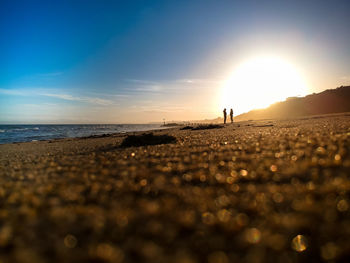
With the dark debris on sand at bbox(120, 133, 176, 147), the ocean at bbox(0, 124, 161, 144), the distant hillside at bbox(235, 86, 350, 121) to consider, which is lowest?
the ocean at bbox(0, 124, 161, 144)

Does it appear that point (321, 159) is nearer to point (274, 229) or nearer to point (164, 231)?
point (274, 229)

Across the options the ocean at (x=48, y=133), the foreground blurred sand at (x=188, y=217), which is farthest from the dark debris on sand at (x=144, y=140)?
the ocean at (x=48, y=133)

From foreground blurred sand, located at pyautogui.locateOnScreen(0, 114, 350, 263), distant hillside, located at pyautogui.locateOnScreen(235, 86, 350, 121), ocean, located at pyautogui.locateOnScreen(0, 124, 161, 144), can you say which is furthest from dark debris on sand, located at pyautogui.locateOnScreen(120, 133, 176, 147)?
distant hillside, located at pyautogui.locateOnScreen(235, 86, 350, 121)

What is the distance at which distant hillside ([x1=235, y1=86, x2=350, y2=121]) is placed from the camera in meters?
41.6

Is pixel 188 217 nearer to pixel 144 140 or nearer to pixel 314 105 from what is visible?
pixel 144 140

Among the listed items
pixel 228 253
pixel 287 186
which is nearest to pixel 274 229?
pixel 228 253

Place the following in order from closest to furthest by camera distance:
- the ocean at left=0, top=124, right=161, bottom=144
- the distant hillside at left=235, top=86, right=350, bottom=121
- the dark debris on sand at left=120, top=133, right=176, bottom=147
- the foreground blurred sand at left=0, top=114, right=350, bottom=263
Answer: the foreground blurred sand at left=0, top=114, right=350, bottom=263 < the dark debris on sand at left=120, top=133, right=176, bottom=147 < the ocean at left=0, top=124, right=161, bottom=144 < the distant hillside at left=235, top=86, right=350, bottom=121

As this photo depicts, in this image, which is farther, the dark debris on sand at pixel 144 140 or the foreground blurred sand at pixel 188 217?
the dark debris on sand at pixel 144 140

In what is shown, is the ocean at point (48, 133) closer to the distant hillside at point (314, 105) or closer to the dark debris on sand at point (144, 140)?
the dark debris on sand at point (144, 140)

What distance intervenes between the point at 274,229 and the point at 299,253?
20 centimetres

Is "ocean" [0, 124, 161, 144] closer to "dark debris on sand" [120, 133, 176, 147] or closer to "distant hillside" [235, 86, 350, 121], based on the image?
"dark debris on sand" [120, 133, 176, 147]

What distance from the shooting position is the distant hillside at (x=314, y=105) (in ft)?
137

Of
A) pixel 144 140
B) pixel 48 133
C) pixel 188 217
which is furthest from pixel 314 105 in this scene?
pixel 188 217

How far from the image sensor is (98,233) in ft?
4.20
